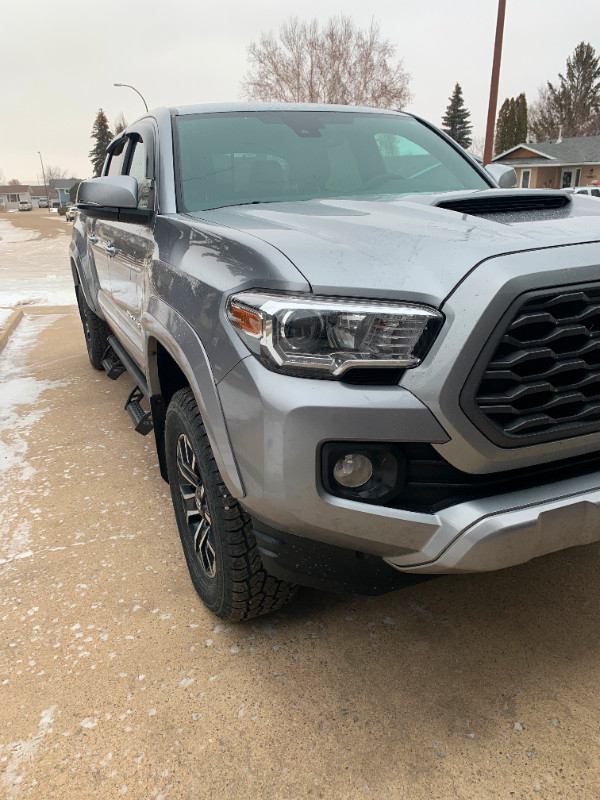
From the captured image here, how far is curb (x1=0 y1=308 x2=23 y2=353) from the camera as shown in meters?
7.00

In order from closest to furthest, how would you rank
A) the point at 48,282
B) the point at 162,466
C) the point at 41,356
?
the point at 162,466 → the point at 41,356 → the point at 48,282

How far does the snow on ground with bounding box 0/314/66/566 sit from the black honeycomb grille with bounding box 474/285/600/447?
2172 millimetres

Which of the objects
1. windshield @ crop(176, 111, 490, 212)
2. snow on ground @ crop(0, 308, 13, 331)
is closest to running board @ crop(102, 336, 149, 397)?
windshield @ crop(176, 111, 490, 212)

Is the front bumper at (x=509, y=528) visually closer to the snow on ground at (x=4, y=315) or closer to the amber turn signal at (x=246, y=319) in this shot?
the amber turn signal at (x=246, y=319)

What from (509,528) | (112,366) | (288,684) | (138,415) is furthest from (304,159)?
(112,366)

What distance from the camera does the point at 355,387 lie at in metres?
1.53

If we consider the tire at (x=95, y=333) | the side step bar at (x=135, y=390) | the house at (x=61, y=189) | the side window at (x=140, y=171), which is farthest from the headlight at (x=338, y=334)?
the house at (x=61, y=189)

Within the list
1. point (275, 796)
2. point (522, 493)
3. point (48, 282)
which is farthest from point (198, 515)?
point (48, 282)

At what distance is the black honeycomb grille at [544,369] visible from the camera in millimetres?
1503

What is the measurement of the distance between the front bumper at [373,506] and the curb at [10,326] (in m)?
6.09

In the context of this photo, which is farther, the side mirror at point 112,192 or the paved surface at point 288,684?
the side mirror at point 112,192

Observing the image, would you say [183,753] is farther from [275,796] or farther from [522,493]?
[522,493]

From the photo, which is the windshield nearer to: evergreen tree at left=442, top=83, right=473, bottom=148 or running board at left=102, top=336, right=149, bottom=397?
running board at left=102, top=336, right=149, bottom=397

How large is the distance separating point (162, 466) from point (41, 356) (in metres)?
4.41
